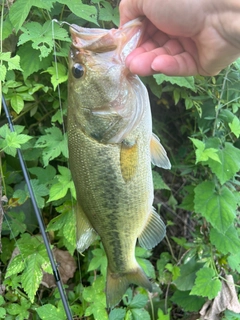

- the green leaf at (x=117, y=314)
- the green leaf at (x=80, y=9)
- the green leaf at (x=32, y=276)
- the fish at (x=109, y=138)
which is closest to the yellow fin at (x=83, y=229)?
the fish at (x=109, y=138)

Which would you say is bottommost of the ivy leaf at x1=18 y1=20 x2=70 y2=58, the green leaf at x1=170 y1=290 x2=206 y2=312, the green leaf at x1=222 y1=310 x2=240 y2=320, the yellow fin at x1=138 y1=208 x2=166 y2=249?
the green leaf at x1=170 y1=290 x2=206 y2=312

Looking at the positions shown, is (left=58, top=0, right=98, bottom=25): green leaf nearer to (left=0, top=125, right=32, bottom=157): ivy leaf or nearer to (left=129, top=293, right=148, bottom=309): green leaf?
(left=0, top=125, right=32, bottom=157): ivy leaf

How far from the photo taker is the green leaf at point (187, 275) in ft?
6.94

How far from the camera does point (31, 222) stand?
2.17 m

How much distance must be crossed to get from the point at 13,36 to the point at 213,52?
1181 millimetres

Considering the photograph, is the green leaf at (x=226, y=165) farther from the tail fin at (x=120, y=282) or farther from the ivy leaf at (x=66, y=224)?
the ivy leaf at (x=66, y=224)

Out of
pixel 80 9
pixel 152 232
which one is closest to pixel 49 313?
pixel 152 232

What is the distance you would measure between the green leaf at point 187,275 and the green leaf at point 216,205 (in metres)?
0.45

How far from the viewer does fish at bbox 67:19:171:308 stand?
46.8 inches

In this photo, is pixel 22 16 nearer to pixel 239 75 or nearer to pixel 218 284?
pixel 239 75

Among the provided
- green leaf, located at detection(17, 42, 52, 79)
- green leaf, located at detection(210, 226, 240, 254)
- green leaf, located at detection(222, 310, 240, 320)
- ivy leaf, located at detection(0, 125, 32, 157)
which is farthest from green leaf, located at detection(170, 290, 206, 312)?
green leaf, located at detection(17, 42, 52, 79)

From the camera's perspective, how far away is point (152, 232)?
150 centimetres

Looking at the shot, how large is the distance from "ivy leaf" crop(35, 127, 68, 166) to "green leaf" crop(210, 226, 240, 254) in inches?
34.2

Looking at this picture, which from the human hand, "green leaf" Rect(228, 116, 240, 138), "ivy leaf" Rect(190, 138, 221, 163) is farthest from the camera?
"green leaf" Rect(228, 116, 240, 138)
